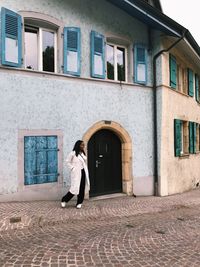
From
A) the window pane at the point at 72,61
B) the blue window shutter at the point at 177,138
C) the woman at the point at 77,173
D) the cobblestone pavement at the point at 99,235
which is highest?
the window pane at the point at 72,61

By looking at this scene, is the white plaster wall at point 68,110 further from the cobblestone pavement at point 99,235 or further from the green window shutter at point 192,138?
the green window shutter at point 192,138

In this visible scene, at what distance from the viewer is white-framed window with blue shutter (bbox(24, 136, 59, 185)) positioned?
7.72 m

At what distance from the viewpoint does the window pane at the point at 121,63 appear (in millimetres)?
9898

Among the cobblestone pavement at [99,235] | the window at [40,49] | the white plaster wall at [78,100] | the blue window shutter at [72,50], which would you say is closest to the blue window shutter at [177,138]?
the white plaster wall at [78,100]

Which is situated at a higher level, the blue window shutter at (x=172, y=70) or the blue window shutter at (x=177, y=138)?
the blue window shutter at (x=172, y=70)

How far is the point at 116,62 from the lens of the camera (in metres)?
9.84

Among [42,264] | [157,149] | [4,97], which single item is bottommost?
[42,264]

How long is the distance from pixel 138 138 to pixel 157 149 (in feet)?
2.68

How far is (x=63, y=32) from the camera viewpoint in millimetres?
8430

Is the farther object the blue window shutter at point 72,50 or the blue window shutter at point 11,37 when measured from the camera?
the blue window shutter at point 72,50

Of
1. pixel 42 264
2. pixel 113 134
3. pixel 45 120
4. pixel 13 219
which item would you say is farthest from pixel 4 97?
pixel 42 264

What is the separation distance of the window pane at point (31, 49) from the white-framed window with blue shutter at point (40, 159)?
2.04 metres

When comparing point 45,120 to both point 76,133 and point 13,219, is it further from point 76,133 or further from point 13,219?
point 13,219

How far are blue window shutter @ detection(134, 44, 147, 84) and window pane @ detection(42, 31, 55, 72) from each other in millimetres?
2976
